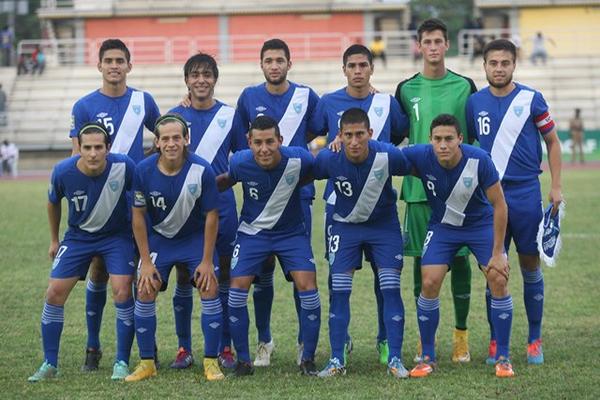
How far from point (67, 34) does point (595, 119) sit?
22.7 meters

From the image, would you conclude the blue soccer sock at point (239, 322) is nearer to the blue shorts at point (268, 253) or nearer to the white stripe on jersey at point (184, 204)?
the blue shorts at point (268, 253)

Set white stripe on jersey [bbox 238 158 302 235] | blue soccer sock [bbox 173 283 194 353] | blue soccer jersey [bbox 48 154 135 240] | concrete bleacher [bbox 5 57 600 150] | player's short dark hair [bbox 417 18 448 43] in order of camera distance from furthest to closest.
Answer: concrete bleacher [bbox 5 57 600 150] → blue soccer sock [bbox 173 283 194 353] → player's short dark hair [bbox 417 18 448 43] → white stripe on jersey [bbox 238 158 302 235] → blue soccer jersey [bbox 48 154 135 240]

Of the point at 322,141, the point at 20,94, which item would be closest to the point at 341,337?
the point at 322,141

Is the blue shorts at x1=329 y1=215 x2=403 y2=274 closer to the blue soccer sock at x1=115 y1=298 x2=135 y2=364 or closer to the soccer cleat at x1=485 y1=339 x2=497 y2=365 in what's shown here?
the soccer cleat at x1=485 y1=339 x2=497 y2=365

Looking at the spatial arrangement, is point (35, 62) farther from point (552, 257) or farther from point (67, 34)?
point (552, 257)

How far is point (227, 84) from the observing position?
43.8 m

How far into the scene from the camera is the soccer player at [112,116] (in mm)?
8898

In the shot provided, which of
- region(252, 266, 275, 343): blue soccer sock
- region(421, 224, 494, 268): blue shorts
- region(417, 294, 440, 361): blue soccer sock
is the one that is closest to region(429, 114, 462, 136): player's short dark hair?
region(421, 224, 494, 268): blue shorts

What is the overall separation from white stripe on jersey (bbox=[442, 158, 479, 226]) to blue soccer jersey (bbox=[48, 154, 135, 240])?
2.21 metres

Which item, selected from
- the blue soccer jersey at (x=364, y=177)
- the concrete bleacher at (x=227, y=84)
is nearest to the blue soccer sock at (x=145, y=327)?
the blue soccer jersey at (x=364, y=177)

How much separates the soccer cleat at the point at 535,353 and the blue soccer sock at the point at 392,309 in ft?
3.31

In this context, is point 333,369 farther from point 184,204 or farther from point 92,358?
point 92,358

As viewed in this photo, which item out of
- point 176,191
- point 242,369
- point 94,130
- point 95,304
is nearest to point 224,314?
point 242,369

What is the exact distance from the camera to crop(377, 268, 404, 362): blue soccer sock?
8.32 meters
